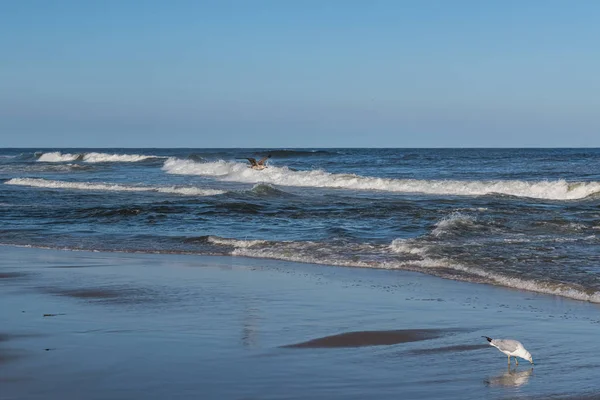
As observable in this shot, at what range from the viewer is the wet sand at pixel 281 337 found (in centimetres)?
525

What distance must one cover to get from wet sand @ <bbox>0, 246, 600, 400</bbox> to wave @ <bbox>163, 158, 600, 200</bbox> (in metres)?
16.5

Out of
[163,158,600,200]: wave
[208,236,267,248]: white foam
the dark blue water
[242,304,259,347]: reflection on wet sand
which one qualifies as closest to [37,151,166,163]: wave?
[163,158,600,200]: wave

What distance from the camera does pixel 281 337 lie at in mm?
6680

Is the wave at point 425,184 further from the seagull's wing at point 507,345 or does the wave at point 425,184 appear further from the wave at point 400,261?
the seagull's wing at point 507,345

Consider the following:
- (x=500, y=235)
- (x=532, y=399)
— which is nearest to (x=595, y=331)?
(x=532, y=399)

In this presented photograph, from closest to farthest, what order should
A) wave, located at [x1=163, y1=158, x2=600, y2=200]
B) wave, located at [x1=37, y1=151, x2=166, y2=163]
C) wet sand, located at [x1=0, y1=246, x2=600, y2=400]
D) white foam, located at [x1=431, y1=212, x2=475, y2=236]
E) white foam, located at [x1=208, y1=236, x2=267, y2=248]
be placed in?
wet sand, located at [x1=0, y1=246, x2=600, y2=400] → white foam, located at [x1=208, y1=236, x2=267, y2=248] → white foam, located at [x1=431, y1=212, x2=475, y2=236] → wave, located at [x1=163, y1=158, x2=600, y2=200] → wave, located at [x1=37, y1=151, x2=166, y2=163]

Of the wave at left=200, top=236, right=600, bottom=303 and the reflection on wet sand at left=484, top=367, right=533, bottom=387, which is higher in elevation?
the reflection on wet sand at left=484, top=367, right=533, bottom=387

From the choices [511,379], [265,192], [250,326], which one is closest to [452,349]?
[511,379]

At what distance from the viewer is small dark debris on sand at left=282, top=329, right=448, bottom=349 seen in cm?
647

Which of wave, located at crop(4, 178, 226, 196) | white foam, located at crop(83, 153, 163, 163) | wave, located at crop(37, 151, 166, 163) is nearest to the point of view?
wave, located at crop(4, 178, 226, 196)

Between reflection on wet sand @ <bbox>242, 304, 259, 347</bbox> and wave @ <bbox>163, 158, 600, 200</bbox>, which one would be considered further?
wave @ <bbox>163, 158, 600, 200</bbox>

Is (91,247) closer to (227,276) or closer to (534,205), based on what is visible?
(227,276)

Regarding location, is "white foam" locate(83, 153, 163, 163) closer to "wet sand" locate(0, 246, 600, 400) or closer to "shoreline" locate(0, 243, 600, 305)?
"shoreline" locate(0, 243, 600, 305)

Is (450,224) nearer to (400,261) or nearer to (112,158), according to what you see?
(400,261)
